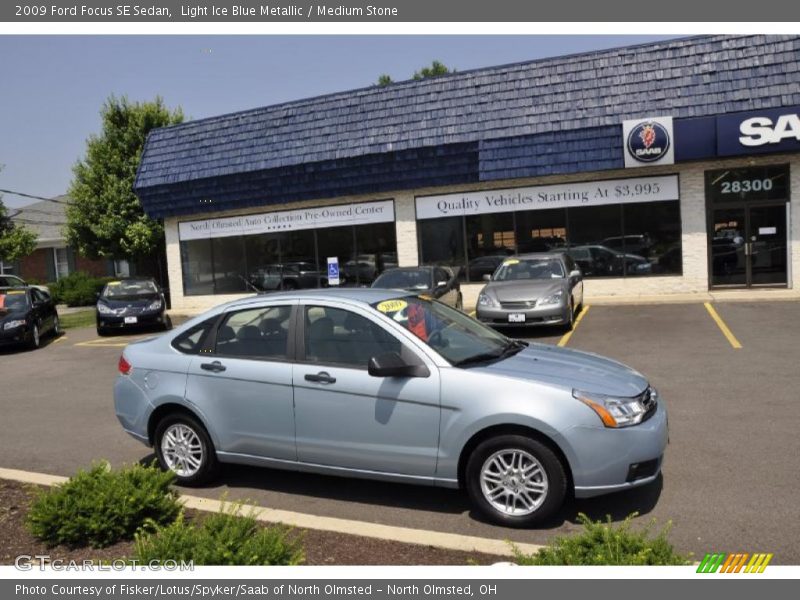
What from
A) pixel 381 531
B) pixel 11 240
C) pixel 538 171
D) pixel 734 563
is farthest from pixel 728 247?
pixel 11 240

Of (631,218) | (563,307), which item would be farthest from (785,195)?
(563,307)

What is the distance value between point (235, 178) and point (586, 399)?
1761 cm

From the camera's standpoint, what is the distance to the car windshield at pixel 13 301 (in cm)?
1673

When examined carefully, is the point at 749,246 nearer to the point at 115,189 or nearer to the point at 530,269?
the point at 530,269

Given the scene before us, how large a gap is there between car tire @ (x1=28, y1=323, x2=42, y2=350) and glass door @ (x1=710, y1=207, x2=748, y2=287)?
15.9 meters

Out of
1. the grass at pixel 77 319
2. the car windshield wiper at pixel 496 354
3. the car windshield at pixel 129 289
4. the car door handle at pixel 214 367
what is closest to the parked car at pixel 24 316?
the car windshield at pixel 129 289

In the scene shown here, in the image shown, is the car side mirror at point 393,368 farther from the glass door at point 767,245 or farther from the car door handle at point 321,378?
the glass door at point 767,245

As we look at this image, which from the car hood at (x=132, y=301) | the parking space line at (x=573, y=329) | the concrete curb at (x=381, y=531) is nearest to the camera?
the concrete curb at (x=381, y=531)

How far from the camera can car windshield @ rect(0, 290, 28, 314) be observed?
659 inches

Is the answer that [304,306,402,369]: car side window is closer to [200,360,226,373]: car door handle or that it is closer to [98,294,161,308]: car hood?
[200,360,226,373]: car door handle

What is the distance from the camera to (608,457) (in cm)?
464

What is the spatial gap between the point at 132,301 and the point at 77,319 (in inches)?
258

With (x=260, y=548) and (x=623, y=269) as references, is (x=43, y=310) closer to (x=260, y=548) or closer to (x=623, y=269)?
(x=623, y=269)

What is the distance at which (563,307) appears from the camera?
42.6 ft
